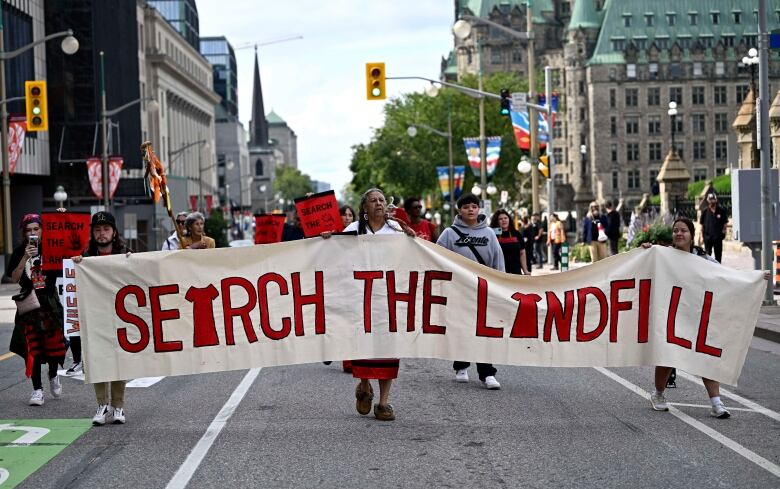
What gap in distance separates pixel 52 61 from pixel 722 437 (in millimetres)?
69797

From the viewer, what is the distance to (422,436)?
9.77m

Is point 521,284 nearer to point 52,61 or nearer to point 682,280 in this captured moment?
point 682,280

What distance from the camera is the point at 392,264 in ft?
36.3

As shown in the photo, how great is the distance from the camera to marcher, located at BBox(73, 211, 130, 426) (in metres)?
10.7

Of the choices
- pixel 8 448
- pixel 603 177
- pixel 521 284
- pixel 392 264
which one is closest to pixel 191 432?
pixel 8 448

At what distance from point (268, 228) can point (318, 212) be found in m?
13.5

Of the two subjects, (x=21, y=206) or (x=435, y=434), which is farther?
(x=21, y=206)

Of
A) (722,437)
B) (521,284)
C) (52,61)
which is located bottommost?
(722,437)

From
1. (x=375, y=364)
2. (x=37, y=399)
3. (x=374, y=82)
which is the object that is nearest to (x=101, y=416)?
(x=37, y=399)

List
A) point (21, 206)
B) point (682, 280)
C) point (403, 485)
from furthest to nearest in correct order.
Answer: point (21, 206)
point (682, 280)
point (403, 485)

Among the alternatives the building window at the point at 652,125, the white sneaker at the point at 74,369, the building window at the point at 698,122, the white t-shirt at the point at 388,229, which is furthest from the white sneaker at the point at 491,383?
the building window at the point at 698,122

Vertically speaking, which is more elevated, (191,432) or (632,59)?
(632,59)

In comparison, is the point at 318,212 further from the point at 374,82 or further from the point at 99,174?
the point at 99,174

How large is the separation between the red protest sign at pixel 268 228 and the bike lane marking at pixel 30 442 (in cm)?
1555
